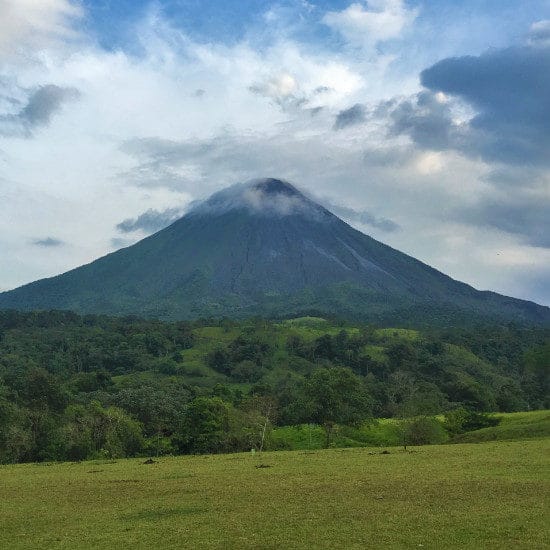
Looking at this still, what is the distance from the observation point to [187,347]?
416ft

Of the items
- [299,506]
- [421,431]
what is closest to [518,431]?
[421,431]

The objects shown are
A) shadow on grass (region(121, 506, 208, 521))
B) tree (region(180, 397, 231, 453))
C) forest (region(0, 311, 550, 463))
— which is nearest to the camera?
shadow on grass (region(121, 506, 208, 521))

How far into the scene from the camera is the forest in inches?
1945

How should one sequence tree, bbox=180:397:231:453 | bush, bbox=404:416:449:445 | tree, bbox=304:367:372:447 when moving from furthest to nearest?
tree, bbox=304:367:372:447
tree, bbox=180:397:231:453
bush, bbox=404:416:449:445

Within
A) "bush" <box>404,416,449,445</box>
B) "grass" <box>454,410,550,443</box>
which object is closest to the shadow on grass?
"grass" <box>454,410,550,443</box>

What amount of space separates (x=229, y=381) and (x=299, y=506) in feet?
294

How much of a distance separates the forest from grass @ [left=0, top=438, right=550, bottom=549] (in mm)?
19822

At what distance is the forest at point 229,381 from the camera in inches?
1945

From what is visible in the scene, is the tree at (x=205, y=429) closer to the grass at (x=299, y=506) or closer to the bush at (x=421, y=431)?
the bush at (x=421, y=431)

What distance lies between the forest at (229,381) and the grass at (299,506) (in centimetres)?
1982

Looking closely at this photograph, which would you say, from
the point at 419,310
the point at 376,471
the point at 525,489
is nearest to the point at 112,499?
the point at 376,471

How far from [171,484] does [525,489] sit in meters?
13.1

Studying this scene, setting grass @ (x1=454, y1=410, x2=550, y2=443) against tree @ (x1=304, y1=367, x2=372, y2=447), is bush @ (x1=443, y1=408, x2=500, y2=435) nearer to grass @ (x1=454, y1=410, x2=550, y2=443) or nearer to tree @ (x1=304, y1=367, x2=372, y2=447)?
tree @ (x1=304, y1=367, x2=372, y2=447)

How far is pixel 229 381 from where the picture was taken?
10625cm
